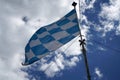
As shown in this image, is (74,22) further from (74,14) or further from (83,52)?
(83,52)

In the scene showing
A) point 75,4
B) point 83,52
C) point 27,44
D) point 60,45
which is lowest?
point 83,52

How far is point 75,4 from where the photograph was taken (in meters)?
22.4

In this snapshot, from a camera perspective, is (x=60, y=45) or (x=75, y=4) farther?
(x=75, y=4)

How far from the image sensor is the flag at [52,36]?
20438 mm

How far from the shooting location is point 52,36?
21.9m

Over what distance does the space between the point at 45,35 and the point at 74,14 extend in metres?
2.64

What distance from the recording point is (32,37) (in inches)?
889

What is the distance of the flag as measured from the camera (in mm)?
20438

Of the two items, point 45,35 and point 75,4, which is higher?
point 75,4

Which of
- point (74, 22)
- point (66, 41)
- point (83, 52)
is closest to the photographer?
point (83, 52)

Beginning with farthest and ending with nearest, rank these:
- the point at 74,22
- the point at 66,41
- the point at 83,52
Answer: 1. the point at 74,22
2. the point at 66,41
3. the point at 83,52

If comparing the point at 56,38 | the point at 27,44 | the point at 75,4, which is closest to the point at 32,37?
the point at 27,44

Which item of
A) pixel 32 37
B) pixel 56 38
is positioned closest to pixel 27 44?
pixel 32 37

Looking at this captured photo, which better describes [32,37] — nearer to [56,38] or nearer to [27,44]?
[27,44]
